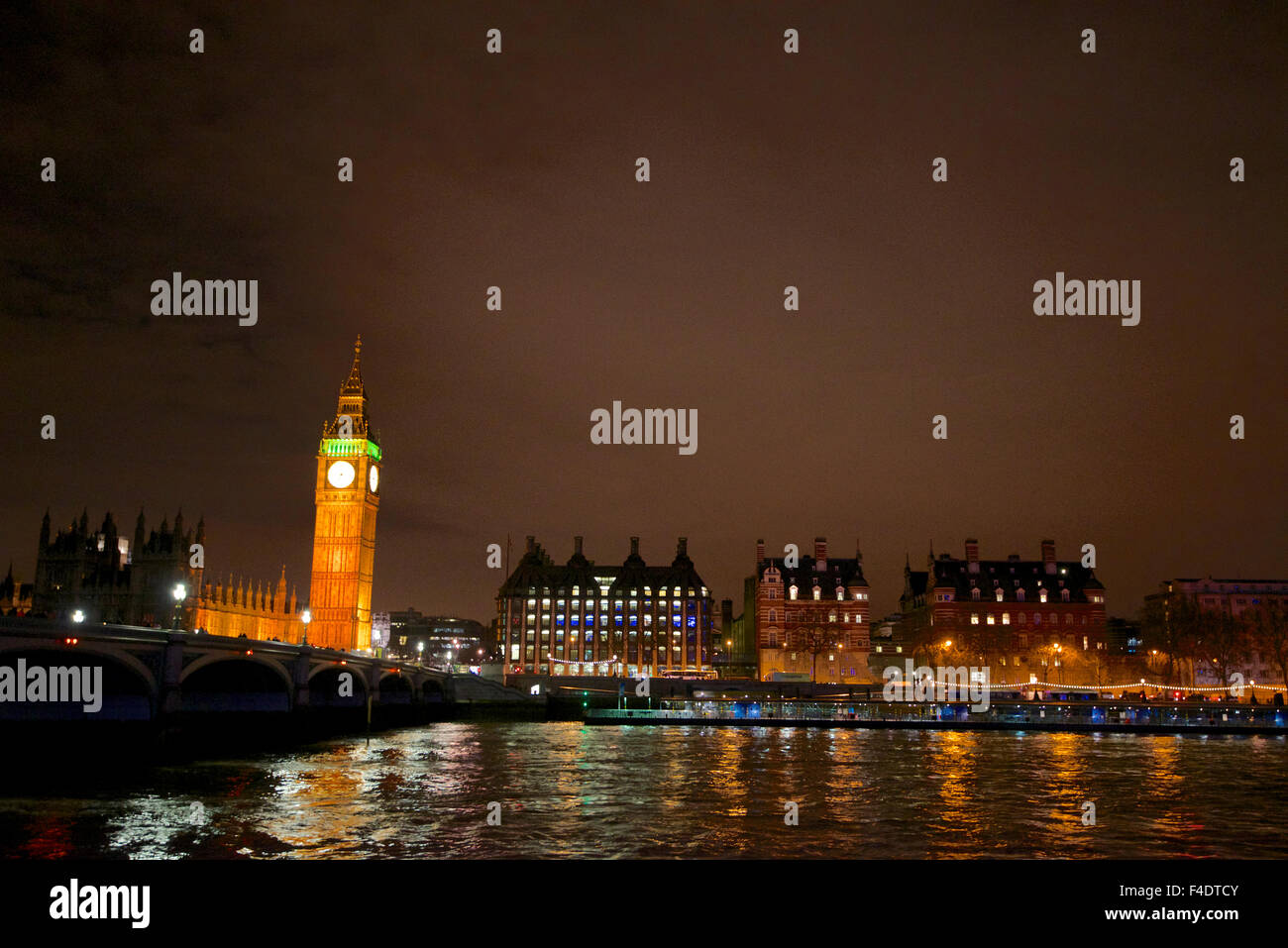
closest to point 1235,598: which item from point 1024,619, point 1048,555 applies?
point 1048,555

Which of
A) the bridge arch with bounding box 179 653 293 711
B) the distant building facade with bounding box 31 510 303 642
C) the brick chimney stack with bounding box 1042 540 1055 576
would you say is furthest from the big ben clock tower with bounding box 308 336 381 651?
the brick chimney stack with bounding box 1042 540 1055 576

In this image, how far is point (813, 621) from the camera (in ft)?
438

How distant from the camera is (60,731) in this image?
53.6 m

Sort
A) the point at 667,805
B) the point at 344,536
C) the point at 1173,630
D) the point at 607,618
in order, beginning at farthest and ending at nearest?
the point at 607,618 < the point at 344,536 < the point at 1173,630 < the point at 667,805

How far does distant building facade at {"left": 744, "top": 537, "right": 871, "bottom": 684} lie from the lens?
13212 cm

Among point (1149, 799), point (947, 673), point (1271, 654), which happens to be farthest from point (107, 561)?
point (1271, 654)

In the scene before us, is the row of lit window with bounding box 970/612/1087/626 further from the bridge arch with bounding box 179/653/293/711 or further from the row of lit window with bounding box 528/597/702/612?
the bridge arch with bounding box 179/653/293/711

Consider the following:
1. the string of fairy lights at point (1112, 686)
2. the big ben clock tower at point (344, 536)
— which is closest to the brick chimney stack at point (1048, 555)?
the string of fairy lights at point (1112, 686)

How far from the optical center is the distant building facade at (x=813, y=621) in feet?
433

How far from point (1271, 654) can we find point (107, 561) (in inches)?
5444

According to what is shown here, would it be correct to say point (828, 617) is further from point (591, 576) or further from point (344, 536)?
point (344, 536)

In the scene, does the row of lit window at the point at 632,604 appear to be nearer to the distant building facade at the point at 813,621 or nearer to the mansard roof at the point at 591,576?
the mansard roof at the point at 591,576

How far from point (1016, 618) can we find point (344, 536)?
94.9m

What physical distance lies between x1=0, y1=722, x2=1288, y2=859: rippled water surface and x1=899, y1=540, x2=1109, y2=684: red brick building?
66739mm
